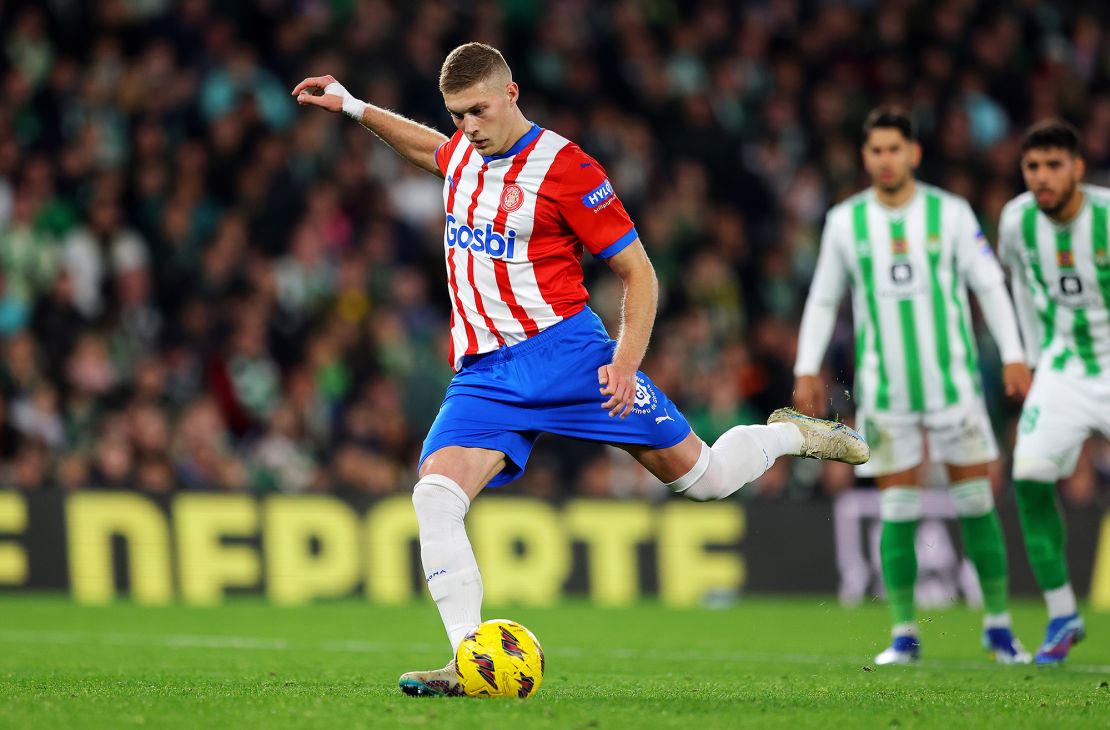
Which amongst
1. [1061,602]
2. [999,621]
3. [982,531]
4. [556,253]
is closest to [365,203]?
[982,531]

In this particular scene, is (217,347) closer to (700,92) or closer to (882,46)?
(700,92)

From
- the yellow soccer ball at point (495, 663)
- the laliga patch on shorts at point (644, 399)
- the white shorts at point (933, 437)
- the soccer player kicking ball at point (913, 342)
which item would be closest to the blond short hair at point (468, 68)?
the laliga patch on shorts at point (644, 399)

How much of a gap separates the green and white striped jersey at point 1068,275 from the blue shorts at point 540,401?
3.04 metres

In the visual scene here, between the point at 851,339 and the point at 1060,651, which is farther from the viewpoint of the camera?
the point at 851,339

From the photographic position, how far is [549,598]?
42.7ft

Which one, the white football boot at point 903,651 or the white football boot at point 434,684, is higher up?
the white football boot at point 434,684

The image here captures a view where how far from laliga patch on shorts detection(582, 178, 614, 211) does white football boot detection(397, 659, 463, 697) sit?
174 cm

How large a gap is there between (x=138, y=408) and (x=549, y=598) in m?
3.60

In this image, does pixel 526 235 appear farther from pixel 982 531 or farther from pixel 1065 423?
pixel 982 531

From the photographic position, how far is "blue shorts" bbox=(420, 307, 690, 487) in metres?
6.04

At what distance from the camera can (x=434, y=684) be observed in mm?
5891

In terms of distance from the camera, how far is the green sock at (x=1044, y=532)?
8.25 metres

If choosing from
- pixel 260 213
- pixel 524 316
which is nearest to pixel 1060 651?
pixel 524 316

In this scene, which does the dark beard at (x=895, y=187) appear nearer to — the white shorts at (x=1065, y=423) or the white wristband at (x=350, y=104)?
the white shorts at (x=1065, y=423)
